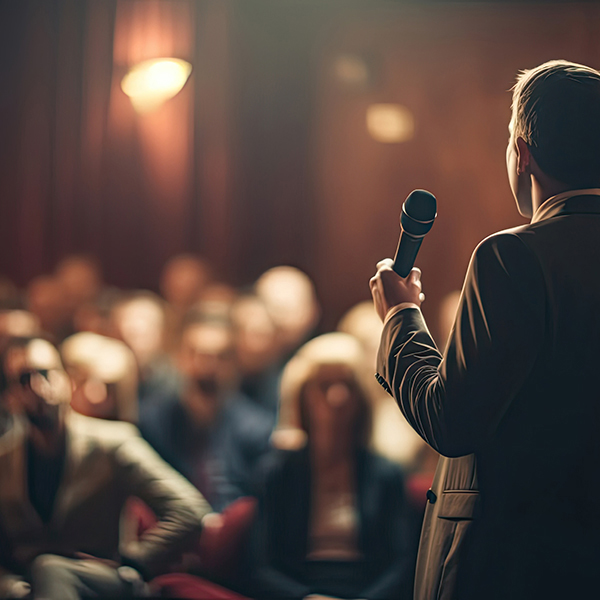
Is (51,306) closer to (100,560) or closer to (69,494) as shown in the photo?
(69,494)

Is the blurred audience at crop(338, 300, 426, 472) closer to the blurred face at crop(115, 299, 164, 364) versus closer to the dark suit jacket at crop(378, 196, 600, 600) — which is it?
the blurred face at crop(115, 299, 164, 364)

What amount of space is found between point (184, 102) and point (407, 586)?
171cm

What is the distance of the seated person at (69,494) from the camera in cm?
218

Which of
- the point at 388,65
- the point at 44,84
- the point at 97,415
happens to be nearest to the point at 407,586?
the point at 97,415

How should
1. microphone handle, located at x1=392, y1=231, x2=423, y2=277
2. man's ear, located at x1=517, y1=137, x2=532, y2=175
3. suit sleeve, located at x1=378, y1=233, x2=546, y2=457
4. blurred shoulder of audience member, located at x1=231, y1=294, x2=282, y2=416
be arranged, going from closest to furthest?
suit sleeve, located at x1=378, y1=233, x2=546, y2=457, man's ear, located at x1=517, y1=137, x2=532, y2=175, microphone handle, located at x1=392, y1=231, x2=423, y2=277, blurred shoulder of audience member, located at x1=231, y1=294, x2=282, y2=416

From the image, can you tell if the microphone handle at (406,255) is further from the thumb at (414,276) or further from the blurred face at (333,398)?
the blurred face at (333,398)

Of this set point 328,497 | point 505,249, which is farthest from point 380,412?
point 505,249

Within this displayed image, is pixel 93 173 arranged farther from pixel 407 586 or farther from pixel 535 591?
pixel 535 591

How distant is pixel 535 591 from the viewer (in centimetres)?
82

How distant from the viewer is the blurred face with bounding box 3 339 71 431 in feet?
7.46

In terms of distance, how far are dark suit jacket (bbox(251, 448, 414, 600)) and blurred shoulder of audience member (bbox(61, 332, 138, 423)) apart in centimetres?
51

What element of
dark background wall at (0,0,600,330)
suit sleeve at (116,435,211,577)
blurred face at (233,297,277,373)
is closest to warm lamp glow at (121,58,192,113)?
dark background wall at (0,0,600,330)

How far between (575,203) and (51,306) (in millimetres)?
1850

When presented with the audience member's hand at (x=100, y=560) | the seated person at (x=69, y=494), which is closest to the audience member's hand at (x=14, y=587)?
the seated person at (x=69, y=494)
